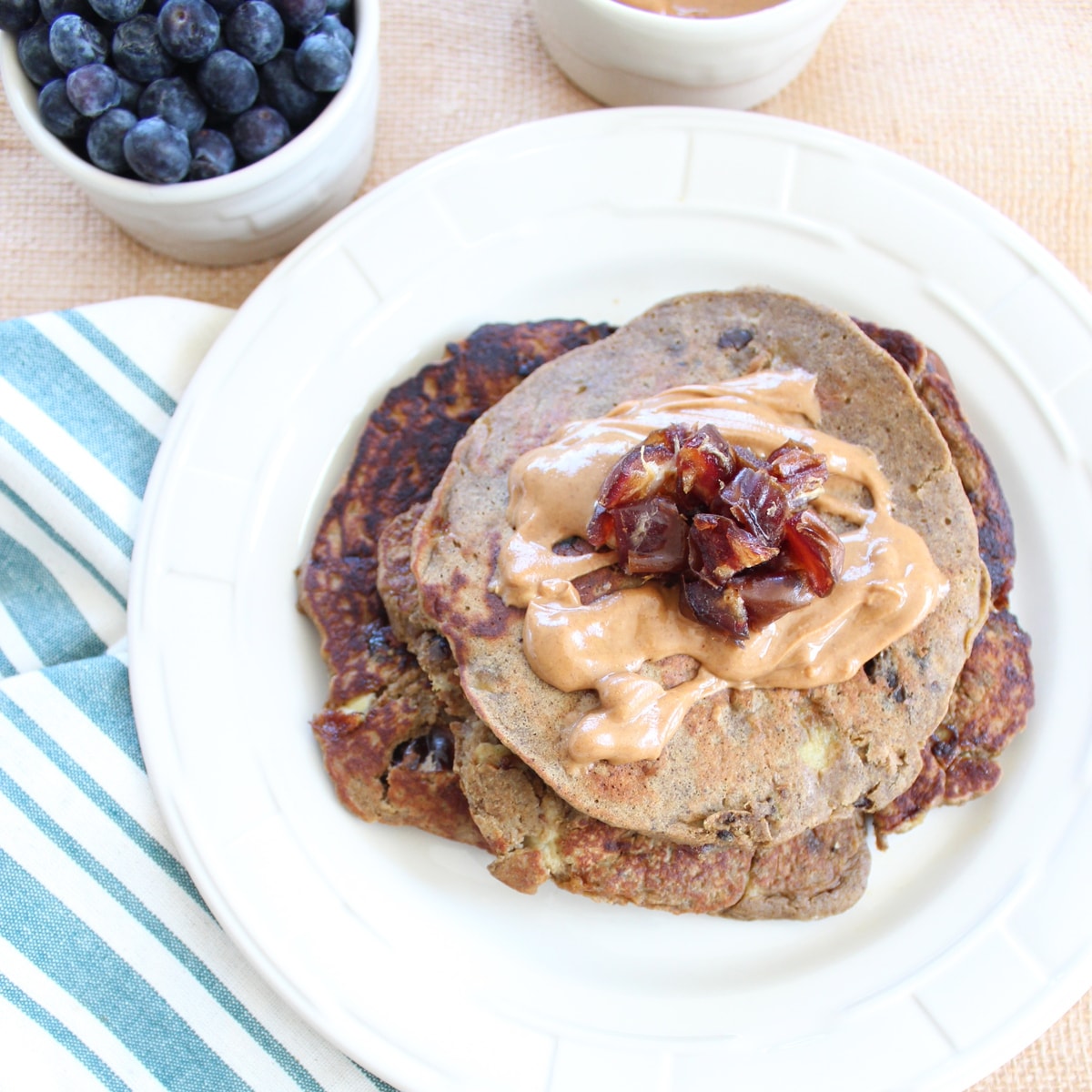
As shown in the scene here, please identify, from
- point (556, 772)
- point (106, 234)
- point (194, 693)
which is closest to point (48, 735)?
point (194, 693)

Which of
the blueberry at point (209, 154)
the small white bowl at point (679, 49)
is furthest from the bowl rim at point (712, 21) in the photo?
the blueberry at point (209, 154)

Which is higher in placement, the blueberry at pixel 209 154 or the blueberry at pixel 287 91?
the blueberry at pixel 287 91

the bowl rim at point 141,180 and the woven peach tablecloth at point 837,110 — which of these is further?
the woven peach tablecloth at point 837,110

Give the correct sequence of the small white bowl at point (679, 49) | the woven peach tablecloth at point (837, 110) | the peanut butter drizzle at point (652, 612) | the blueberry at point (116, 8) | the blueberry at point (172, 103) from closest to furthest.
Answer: the peanut butter drizzle at point (652, 612) < the blueberry at point (116, 8) < the blueberry at point (172, 103) < the small white bowl at point (679, 49) < the woven peach tablecloth at point (837, 110)

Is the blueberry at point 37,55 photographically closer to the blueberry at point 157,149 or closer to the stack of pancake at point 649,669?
the blueberry at point 157,149

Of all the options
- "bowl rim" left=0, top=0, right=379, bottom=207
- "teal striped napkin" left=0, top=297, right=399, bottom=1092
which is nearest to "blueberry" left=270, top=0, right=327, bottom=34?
"bowl rim" left=0, top=0, right=379, bottom=207

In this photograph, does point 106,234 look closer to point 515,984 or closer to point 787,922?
point 515,984

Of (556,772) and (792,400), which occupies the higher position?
(792,400)

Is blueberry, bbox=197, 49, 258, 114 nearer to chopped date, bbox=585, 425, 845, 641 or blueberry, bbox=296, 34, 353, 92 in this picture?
blueberry, bbox=296, 34, 353, 92
